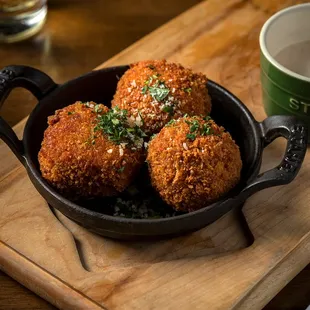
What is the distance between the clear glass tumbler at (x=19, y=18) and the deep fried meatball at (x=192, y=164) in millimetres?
764

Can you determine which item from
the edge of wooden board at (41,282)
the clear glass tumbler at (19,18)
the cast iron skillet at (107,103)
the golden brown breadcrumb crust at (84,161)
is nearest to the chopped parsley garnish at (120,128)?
the golden brown breadcrumb crust at (84,161)

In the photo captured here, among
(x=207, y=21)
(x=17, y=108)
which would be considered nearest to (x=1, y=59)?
(x=17, y=108)

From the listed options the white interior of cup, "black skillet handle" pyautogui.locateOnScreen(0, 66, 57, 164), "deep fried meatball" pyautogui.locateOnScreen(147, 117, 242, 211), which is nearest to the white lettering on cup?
the white interior of cup

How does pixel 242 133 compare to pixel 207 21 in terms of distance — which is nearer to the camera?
pixel 242 133

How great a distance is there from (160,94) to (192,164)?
0.53 ft

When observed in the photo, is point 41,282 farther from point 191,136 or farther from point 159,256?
point 191,136

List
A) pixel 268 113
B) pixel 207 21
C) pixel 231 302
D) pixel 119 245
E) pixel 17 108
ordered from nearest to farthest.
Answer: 1. pixel 231 302
2. pixel 119 245
3. pixel 268 113
4. pixel 17 108
5. pixel 207 21

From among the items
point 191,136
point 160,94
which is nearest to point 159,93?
point 160,94

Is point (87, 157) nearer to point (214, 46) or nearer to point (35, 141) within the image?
point (35, 141)

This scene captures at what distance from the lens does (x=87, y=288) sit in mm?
1019

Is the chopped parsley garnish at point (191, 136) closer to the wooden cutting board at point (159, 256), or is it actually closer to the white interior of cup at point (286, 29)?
the wooden cutting board at point (159, 256)

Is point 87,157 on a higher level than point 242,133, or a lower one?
higher

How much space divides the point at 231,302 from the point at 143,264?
154 millimetres

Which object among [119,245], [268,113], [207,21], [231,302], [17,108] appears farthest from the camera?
[207,21]
